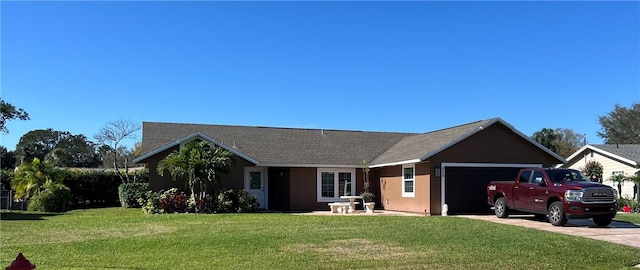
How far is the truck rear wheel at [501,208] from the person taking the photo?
61.2 feet

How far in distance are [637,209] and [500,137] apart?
7.92 m

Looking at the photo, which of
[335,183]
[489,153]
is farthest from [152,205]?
[489,153]

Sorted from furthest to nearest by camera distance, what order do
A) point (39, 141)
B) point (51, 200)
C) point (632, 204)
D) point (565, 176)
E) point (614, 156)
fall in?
point (39, 141) < point (614, 156) < point (632, 204) < point (51, 200) < point (565, 176)

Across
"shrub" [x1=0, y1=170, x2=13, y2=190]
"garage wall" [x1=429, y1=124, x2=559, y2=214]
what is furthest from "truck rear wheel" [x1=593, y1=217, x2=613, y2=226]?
"shrub" [x1=0, y1=170, x2=13, y2=190]

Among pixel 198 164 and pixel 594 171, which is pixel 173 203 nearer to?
pixel 198 164

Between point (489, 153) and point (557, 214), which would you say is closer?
point (557, 214)

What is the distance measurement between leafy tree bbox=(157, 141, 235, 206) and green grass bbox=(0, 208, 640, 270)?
5.12 metres

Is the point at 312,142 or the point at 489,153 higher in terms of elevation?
the point at 312,142

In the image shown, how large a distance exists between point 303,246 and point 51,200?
668 inches

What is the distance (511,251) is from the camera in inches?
420

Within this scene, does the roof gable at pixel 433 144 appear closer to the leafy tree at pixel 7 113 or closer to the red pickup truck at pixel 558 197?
the red pickup truck at pixel 558 197

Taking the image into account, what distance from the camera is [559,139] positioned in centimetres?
6347

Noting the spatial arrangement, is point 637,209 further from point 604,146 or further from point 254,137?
point 254,137

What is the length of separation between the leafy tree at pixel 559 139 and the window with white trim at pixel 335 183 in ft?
109
